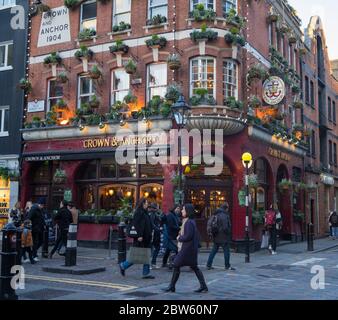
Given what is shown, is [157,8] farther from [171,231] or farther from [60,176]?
[171,231]

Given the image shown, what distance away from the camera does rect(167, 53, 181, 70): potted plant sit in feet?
63.4

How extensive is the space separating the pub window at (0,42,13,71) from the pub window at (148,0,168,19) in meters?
8.34

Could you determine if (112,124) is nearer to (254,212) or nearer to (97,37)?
(97,37)

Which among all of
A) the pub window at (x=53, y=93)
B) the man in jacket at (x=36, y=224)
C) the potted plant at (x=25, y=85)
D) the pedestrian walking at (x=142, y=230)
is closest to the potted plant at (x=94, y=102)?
the pub window at (x=53, y=93)

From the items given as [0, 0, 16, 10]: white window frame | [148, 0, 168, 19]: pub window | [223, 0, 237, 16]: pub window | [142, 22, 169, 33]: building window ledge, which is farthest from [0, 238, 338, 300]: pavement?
[0, 0, 16, 10]: white window frame

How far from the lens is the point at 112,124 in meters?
20.7

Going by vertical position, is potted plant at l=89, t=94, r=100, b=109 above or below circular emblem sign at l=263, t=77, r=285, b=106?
below

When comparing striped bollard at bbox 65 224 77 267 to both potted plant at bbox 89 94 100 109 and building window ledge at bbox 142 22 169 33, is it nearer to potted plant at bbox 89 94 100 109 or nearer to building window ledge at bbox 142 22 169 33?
potted plant at bbox 89 94 100 109

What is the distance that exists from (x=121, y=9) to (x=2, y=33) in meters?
7.45

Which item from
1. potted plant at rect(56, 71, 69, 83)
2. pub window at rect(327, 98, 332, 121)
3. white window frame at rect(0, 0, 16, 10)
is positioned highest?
white window frame at rect(0, 0, 16, 10)

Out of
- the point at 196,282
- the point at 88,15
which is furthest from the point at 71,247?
the point at 88,15

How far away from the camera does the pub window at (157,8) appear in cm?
2087

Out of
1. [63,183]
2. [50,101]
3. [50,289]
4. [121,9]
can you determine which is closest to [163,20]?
[121,9]

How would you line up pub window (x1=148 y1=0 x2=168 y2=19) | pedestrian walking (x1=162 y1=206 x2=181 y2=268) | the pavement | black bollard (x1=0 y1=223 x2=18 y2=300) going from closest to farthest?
black bollard (x1=0 y1=223 x2=18 y2=300) < the pavement < pedestrian walking (x1=162 y1=206 x2=181 y2=268) < pub window (x1=148 y1=0 x2=168 y2=19)
